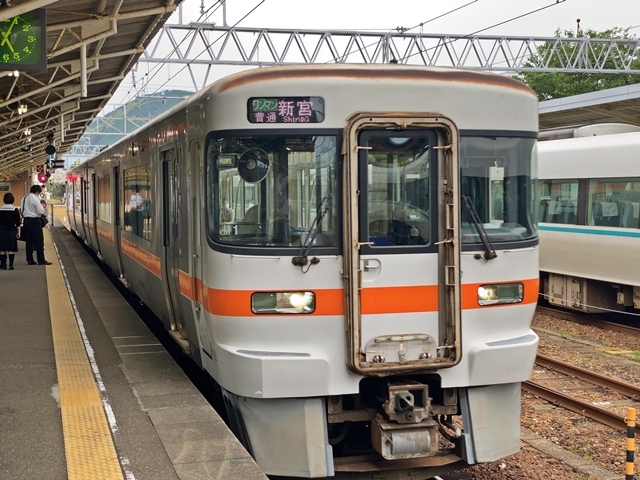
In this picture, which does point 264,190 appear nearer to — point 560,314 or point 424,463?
point 424,463

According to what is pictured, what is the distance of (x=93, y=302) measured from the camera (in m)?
10.4

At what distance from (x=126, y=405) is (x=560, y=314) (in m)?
9.49

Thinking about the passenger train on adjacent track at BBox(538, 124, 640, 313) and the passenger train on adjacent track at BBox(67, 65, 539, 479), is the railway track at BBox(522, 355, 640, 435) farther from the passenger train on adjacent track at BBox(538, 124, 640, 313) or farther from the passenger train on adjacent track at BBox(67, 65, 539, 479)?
the passenger train on adjacent track at BBox(538, 124, 640, 313)

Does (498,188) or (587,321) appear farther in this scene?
(587,321)

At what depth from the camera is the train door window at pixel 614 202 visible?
1137cm

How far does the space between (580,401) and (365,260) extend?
3.61 metres

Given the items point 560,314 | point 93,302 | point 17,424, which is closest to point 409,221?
point 17,424

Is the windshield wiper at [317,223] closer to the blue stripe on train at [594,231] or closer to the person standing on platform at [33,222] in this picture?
the blue stripe on train at [594,231]

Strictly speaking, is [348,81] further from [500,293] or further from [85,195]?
[85,195]

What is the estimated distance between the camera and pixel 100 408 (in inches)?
218

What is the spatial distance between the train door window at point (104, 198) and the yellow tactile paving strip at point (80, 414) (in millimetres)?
4653

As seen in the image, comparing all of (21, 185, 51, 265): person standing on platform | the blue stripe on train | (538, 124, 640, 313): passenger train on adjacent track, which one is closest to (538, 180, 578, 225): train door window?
(538, 124, 640, 313): passenger train on adjacent track

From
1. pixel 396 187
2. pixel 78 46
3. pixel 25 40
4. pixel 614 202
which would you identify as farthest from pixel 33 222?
pixel 396 187

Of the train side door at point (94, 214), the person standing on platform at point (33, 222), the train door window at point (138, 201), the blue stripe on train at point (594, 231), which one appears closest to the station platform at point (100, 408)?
the train door window at point (138, 201)
